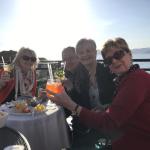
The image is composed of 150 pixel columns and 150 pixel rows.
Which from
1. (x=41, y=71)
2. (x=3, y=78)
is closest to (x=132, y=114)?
(x=3, y=78)

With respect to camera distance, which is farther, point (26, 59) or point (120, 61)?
point (26, 59)

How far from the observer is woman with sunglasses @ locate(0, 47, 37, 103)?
351 cm

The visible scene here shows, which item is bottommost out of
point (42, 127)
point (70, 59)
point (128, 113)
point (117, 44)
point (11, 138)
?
point (42, 127)

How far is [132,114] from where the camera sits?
1789 mm

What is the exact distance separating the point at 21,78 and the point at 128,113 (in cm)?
214

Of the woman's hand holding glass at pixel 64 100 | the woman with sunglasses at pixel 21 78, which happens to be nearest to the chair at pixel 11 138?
the woman's hand holding glass at pixel 64 100

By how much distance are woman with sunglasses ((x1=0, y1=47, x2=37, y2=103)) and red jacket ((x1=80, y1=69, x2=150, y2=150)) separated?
6.04 ft

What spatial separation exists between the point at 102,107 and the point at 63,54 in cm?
125

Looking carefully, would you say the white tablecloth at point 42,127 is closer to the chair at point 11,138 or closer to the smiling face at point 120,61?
the chair at point 11,138

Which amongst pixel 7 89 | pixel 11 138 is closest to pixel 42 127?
pixel 11 138

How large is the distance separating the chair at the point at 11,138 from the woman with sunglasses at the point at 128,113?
0.42m

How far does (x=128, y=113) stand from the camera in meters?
1.75

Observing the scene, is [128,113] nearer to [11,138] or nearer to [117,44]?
[117,44]

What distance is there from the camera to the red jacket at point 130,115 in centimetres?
175
